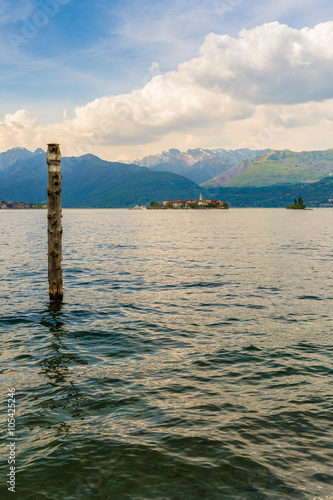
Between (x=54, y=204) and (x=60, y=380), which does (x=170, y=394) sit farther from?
(x=54, y=204)

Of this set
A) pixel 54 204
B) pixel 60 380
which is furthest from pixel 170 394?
pixel 54 204

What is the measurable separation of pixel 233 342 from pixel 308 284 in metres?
15.5

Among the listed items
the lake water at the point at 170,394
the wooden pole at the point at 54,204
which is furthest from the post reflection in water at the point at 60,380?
the wooden pole at the point at 54,204

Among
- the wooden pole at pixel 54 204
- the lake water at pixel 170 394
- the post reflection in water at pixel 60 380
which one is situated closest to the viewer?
the lake water at pixel 170 394

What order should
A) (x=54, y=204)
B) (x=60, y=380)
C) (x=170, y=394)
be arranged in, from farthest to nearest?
(x=54, y=204) → (x=60, y=380) → (x=170, y=394)

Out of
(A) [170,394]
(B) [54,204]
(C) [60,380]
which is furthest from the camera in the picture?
(B) [54,204]

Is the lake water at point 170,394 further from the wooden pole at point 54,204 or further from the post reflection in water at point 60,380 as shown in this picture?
the wooden pole at point 54,204

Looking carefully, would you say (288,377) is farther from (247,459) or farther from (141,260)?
(141,260)

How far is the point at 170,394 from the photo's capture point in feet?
36.5

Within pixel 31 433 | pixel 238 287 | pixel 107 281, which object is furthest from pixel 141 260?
pixel 31 433

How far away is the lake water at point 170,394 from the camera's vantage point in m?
7.65

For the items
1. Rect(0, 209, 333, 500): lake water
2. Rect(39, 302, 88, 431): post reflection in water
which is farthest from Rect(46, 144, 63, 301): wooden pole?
Rect(39, 302, 88, 431): post reflection in water

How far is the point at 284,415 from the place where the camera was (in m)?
9.99

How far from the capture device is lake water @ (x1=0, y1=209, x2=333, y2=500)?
7.65 m
